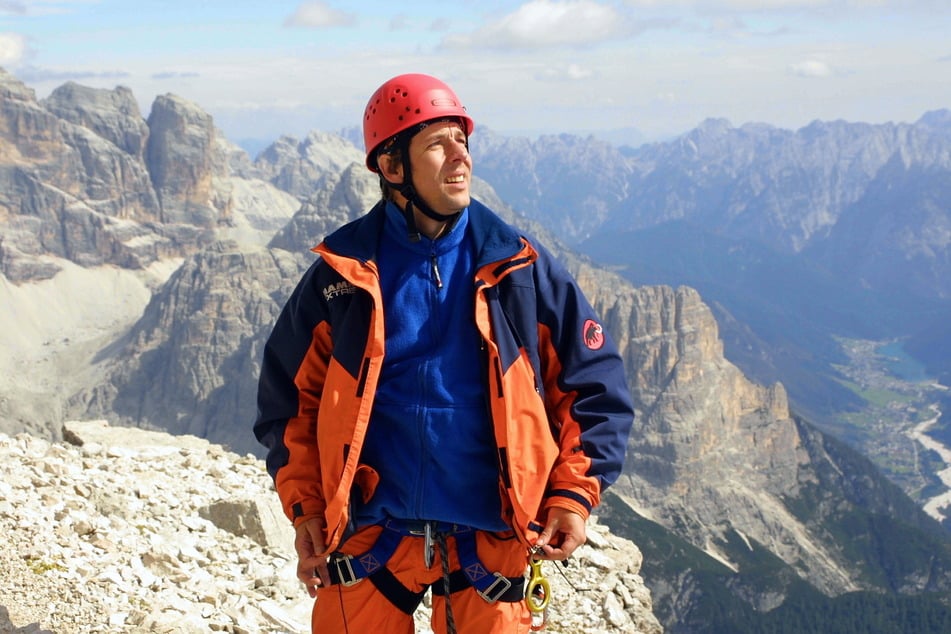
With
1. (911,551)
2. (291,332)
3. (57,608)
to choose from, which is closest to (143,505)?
(57,608)

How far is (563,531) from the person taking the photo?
18.3ft

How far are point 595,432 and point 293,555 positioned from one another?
8080mm

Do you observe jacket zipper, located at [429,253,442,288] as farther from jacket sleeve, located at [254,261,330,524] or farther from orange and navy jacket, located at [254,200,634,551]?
jacket sleeve, located at [254,261,330,524]

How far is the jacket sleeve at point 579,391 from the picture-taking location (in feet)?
18.2

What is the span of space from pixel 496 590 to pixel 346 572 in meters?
1.05

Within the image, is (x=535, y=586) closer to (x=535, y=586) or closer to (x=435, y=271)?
(x=535, y=586)

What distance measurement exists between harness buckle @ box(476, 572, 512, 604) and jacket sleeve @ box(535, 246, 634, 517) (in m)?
0.64

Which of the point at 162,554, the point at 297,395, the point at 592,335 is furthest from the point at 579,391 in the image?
the point at 162,554

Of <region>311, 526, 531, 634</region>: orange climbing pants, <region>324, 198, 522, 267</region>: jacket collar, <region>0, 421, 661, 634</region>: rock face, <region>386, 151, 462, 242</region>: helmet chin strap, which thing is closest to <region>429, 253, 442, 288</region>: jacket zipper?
<region>386, 151, 462, 242</region>: helmet chin strap

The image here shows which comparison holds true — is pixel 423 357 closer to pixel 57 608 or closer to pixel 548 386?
pixel 548 386

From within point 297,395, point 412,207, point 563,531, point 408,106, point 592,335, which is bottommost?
point 563,531

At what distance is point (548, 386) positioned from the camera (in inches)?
232

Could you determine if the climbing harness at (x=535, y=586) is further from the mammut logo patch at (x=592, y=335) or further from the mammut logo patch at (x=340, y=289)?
the mammut logo patch at (x=340, y=289)

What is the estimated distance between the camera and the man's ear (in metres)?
5.88
